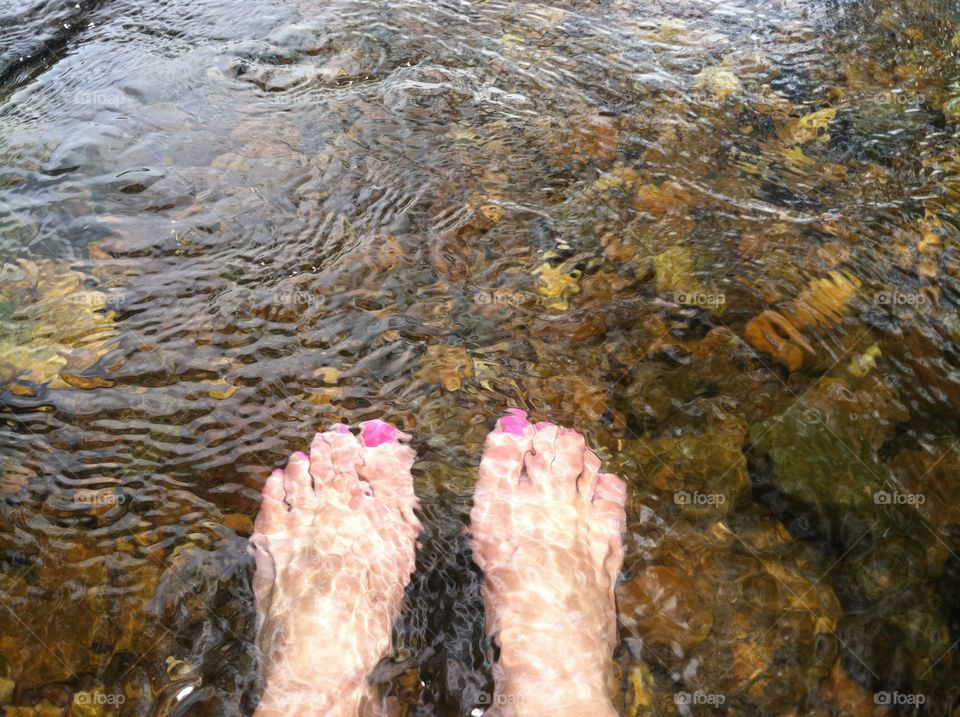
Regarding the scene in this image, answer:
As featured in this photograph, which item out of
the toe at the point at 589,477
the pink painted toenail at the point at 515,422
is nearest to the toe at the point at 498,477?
the pink painted toenail at the point at 515,422

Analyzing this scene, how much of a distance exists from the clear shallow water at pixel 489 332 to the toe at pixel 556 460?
0.26ft

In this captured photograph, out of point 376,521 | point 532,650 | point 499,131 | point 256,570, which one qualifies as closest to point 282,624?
point 256,570

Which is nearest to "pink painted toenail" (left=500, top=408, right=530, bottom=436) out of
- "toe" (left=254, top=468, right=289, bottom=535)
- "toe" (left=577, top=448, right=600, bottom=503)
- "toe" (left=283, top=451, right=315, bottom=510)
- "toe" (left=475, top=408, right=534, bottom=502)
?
"toe" (left=475, top=408, right=534, bottom=502)

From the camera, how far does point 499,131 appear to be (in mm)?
4320

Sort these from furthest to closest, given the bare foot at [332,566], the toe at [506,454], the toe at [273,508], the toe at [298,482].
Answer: the toe at [506,454]
the toe at [298,482]
the toe at [273,508]
the bare foot at [332,566]

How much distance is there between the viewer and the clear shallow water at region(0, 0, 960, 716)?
254 centimetres

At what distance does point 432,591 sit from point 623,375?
138 cm

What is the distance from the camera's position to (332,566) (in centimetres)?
279

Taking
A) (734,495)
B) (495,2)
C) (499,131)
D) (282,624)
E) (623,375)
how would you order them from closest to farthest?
(282,624) < (734,495) < (623,375) < (499,131) < (495,2)

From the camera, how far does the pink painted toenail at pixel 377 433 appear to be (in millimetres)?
3078

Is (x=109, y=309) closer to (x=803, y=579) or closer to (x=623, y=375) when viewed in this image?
(x=623, y=375)

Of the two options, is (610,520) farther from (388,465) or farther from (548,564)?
(388,465)

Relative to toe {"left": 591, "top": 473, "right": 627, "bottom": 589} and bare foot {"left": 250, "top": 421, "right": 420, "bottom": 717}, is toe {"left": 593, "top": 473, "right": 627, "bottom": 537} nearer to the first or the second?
toe {"left": 591, "top": 473, "right": 627, "bottom": 589}

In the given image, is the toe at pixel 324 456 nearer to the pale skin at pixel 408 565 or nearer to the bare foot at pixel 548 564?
the pale skin at pixel 408 565
